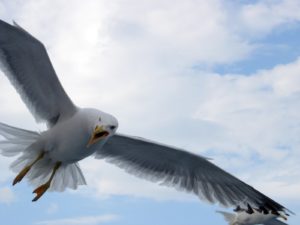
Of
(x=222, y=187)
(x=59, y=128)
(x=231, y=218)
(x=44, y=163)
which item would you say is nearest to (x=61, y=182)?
(x=44, y=163)

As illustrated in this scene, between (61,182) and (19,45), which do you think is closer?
(19,45)

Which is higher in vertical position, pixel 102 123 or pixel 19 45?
pixel 19 45

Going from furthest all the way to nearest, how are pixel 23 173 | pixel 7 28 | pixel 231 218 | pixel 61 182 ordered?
pixel 231 218, pixel 61 182, pixel 23 173, pixel 7 28

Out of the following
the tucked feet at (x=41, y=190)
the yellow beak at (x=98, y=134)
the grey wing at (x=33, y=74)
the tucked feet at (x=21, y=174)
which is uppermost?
the grey wing at (x=33, y=74)

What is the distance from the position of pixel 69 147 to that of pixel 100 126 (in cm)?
73

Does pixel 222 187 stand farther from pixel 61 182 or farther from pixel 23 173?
pixel 23 173

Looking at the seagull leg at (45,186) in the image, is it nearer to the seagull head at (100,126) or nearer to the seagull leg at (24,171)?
the seagull leg at (24,171)

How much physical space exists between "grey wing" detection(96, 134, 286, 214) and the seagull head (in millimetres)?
1271

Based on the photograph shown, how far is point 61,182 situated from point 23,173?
0.74 metres

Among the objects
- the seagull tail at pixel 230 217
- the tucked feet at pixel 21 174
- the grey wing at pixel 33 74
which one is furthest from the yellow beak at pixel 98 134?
the seagull tail at pixel 230 217

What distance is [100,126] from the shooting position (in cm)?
652

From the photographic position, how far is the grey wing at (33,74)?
277 inches

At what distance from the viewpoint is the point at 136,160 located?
329 inches

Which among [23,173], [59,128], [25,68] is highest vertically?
[25,68]
